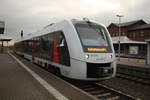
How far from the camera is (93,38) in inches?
297

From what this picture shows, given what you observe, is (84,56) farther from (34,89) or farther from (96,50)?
(34,89)

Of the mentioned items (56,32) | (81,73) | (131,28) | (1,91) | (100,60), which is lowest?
(1,91)

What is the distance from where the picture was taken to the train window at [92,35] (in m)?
7.31

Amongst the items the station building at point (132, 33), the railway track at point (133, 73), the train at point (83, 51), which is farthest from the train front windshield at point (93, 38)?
the station building at point (132, 33)

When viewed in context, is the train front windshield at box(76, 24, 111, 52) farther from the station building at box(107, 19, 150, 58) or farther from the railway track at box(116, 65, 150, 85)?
the station building at box(107, 19, 150, 58)

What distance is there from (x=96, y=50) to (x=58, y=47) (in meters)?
2.07

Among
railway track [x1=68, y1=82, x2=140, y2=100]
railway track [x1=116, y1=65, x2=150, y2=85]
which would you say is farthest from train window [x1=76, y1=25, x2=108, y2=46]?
railway track [x1=116, y1=65, x2=150, y2=85]

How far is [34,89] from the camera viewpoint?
5.95 metres

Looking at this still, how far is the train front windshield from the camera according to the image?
23.4ft

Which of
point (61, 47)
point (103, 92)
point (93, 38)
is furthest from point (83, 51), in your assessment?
point (103, 92)

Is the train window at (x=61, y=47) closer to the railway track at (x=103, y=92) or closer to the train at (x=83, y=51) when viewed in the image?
the train at (x=83, y=51)

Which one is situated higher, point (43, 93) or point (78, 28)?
point (78, 28)

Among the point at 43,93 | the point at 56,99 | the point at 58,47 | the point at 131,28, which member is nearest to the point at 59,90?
the point at 43,93

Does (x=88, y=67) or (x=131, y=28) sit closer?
(x=88, y=67)
